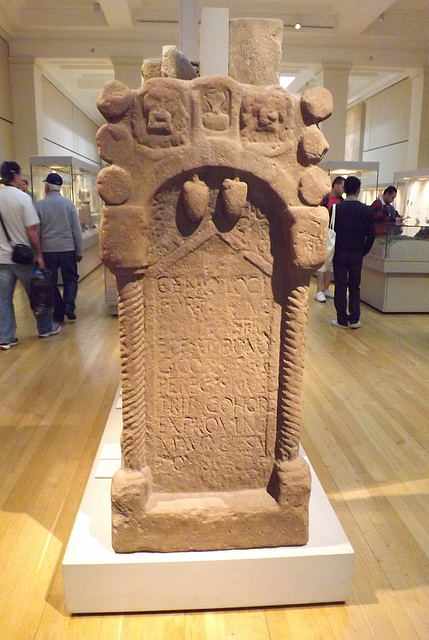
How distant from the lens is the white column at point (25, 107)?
958 centimetres

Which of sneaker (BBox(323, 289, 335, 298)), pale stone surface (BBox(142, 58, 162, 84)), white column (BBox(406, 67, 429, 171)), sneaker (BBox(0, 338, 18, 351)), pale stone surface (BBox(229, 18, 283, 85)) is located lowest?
sneaker (BBox(0, 338, 18, 351))

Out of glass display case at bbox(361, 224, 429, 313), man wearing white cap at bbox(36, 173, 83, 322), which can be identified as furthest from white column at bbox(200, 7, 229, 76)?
glass display case at bbox(361, 224, 429, 313)

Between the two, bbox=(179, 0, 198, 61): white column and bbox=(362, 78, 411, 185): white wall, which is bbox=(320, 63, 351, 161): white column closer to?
bbox=(362, 78, 411, 185): white wall

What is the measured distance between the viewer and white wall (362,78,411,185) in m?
11.8

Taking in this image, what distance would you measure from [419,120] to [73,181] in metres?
6.74

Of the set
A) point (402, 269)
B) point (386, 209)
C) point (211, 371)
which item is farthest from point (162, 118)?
point (386, 209)

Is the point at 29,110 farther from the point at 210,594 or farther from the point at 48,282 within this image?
the point at 210,594

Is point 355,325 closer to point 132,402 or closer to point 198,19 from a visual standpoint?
point 132,402

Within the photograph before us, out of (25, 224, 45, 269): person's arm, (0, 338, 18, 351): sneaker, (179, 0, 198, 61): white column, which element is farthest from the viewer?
(0, 338, 18, 351): sneaker

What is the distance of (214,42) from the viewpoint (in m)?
2.21

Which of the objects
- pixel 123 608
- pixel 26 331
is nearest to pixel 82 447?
pixel 123 608

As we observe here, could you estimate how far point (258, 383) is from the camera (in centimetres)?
218

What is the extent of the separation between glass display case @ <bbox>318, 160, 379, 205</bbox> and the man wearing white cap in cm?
485

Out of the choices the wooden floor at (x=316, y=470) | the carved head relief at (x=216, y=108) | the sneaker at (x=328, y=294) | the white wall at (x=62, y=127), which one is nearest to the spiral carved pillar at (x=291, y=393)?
the wooden floor at (x=316, y=470)
